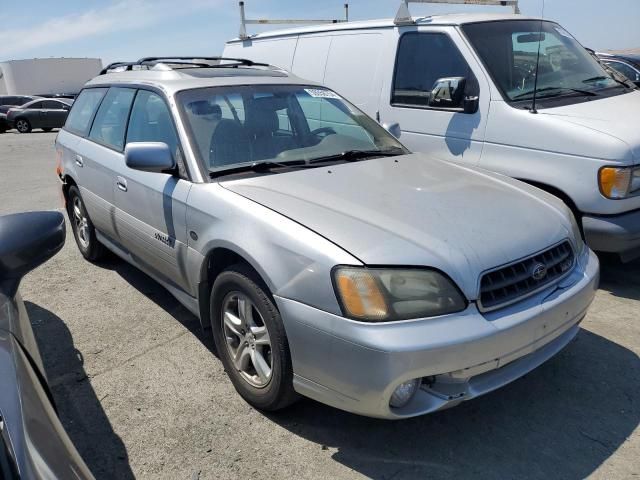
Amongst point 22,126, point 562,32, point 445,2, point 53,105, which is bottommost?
point 22,126

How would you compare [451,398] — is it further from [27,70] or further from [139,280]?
[27,70]

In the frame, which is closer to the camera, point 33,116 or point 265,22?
point 265,22

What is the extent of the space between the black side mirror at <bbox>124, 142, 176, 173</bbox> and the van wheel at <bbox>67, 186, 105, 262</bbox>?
6.26 ft

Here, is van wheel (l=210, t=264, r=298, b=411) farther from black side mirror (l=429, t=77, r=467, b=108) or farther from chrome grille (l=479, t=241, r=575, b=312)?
black side mirror (l=429, t=77, r=467, b=108)

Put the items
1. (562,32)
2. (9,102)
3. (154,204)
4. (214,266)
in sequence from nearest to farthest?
(214,266) < (154,204) < (562,32) < (9,102)

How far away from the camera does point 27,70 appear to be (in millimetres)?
45969

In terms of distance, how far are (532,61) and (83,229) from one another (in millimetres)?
4241

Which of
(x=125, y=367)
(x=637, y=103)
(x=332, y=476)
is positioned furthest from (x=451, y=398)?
(x=637, y=103)

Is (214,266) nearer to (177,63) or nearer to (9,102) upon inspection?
(177,63)

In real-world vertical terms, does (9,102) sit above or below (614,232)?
below

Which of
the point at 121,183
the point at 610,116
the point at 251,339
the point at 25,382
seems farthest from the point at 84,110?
the point at 610,116

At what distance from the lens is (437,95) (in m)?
4.63

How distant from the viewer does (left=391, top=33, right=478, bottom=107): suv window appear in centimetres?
474

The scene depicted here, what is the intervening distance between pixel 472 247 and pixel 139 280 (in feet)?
10.3
